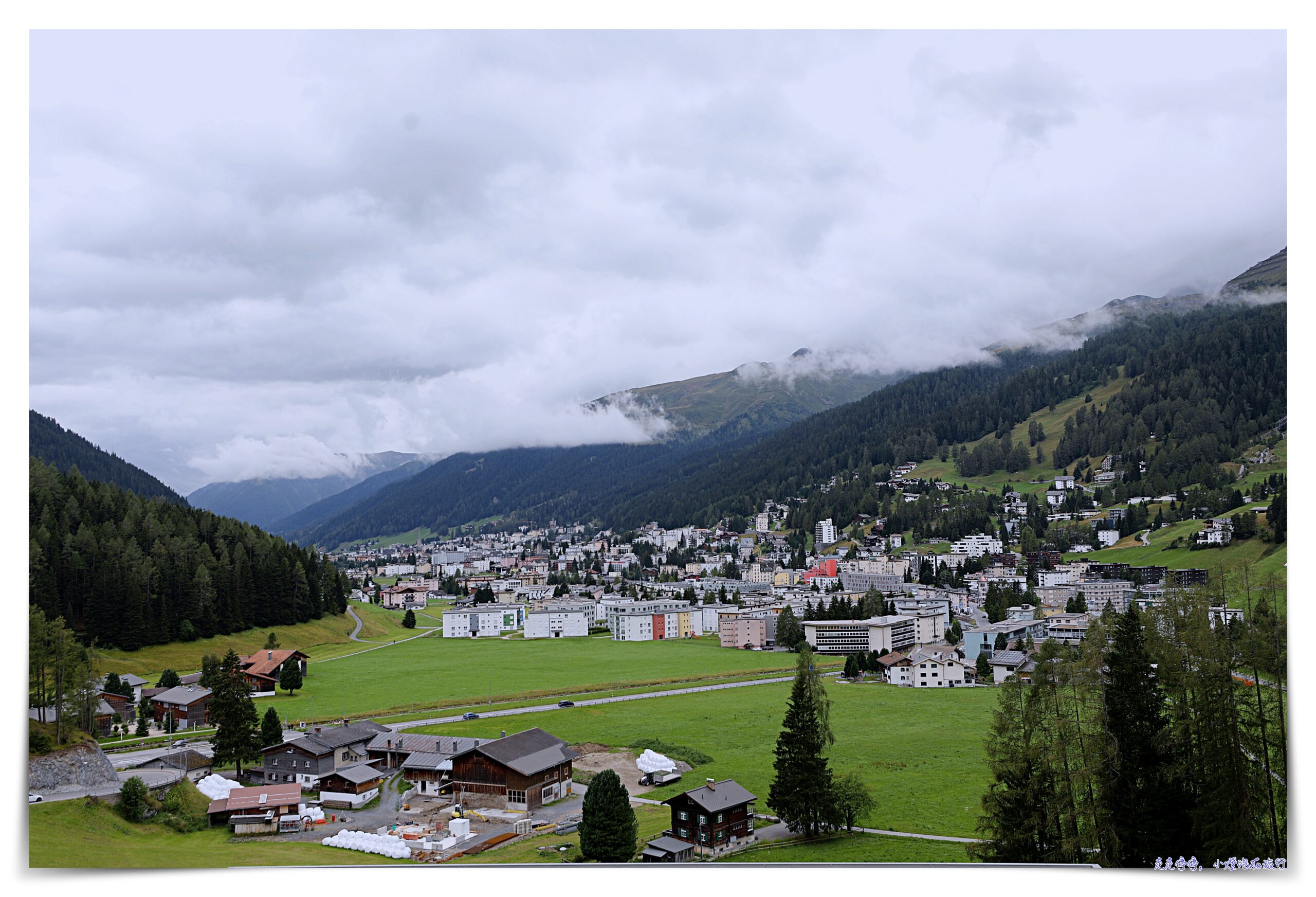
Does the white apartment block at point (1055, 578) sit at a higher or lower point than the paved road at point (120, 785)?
lower

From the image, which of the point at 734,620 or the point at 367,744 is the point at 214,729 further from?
the point at 734,620

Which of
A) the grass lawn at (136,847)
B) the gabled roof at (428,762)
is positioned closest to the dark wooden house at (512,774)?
the gabled roof at (428,762)

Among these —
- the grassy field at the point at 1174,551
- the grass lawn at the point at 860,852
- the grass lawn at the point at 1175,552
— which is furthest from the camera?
the grassy field at the point at 1174,551

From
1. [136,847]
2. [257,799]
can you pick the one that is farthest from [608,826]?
[136,847]

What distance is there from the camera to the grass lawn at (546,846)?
18.8 meters

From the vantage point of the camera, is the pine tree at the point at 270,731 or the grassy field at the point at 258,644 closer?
the pine tree at the point at 270,731

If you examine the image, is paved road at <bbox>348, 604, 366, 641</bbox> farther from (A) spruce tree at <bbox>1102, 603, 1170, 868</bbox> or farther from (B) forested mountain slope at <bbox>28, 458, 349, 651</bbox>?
(A) spruce tree at <bbox>1102, 603, 1170, 868</bbox>

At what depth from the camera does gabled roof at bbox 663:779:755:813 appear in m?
19.4

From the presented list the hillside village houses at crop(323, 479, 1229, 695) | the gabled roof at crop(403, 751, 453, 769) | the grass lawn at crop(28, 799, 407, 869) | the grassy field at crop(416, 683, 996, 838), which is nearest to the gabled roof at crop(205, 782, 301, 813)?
the grass lawn at crop(28, 799, 407, 869)

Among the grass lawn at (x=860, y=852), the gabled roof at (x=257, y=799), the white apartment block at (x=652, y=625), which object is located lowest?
the white apartment block at (x=652, y=625)

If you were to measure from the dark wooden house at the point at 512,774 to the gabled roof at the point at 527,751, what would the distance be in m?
0.01

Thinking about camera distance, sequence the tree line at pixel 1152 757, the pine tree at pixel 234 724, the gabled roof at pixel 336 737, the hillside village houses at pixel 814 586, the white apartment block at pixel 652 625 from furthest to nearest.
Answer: the white apartment block at pixel 652 625
the hillside village houses at pixel 814 586
the pine tree at pixel 234 724
the gabled roof at pixel 336 737
the tree line at pixel 1152 757

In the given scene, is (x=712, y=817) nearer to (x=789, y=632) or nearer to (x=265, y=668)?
(x=265, y=668)

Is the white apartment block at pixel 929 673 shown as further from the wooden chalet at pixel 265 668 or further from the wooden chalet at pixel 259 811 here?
the wooden chalet at pixel 259 811
